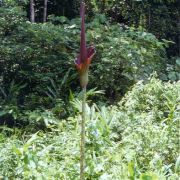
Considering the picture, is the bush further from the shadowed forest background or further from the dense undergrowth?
the dense undergrowth

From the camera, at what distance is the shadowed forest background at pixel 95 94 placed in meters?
2.29

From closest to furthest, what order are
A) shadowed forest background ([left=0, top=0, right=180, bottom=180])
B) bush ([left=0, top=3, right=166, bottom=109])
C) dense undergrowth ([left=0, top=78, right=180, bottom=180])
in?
1. dense undergrowth ([left=0, top=78, right=180, bottom=180])
2. shadowed forest background ([left=0, top=0, right=180, bottom=180])
3. bush ([left=0, top=3, right=166, bottom=109])

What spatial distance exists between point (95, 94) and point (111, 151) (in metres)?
1.89

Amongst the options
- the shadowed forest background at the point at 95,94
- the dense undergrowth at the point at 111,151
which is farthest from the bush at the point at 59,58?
the dense undergrowth at the point at 111,151

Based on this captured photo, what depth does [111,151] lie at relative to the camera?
7.81ft

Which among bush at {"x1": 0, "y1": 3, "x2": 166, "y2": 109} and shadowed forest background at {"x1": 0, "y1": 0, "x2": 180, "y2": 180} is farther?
bush at {"x1": 0, "y1": 3, "x2": 166, "y2": 109}

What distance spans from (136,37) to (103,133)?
92.1 inches

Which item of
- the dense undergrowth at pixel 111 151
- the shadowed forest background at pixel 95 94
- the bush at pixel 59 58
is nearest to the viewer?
the dense undergrowth at pixel 111 151

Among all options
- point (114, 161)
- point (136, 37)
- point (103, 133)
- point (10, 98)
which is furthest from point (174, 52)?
point (114, 161)

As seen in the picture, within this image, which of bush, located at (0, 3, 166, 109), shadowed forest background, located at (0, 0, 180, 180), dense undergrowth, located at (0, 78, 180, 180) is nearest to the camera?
dense undergrowth, located at (0, 78, 180, 180)

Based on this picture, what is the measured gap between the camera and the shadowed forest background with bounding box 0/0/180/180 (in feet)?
7.50

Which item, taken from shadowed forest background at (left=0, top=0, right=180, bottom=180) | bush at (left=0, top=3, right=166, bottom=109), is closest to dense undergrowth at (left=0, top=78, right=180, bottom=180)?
shadowed forest background at (left=0, top=0, right=180, bottom=180)

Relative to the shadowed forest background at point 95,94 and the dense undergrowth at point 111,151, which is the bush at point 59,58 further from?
the dense undergrowth at point 111,151

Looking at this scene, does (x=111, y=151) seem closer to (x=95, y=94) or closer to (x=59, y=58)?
(x=95, y=94)
